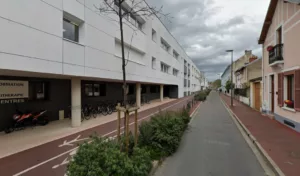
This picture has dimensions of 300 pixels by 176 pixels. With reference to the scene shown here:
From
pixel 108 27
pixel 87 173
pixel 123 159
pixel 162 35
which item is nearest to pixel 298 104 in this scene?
pixel 123 159

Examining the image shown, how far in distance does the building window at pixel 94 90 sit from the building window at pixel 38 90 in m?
3.30

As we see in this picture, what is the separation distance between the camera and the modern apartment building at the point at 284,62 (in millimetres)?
9273

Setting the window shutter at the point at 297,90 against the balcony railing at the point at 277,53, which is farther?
the balcony railing at the point at 277,53

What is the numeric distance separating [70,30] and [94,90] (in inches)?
277

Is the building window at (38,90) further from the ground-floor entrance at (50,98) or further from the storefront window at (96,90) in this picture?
the storefront window at (96,90)

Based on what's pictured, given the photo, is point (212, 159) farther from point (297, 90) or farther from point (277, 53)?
point (277, 53)

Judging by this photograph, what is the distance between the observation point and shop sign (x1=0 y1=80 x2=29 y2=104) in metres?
8.85

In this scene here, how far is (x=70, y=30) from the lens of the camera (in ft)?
30.5

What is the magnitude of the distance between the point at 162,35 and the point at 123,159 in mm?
25060

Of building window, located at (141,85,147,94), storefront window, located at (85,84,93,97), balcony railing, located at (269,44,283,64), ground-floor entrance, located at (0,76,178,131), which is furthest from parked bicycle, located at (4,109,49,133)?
building window, located at (141,85,147,94)

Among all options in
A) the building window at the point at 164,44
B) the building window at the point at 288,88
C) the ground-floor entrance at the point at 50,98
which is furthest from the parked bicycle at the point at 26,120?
the building window at the point at 164,44

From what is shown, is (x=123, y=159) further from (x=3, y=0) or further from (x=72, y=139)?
(x=3, y=0)

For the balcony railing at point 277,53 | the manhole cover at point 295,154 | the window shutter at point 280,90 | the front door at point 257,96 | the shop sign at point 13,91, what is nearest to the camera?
the manhole cover at point 295,154

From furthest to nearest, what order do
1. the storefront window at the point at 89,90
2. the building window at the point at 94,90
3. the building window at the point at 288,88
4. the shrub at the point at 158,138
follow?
the building window at the point at 94,90 → the storefront window at the point at 89,90 → the building window at the point at 288,88 → the shrub at the point at 158,138
